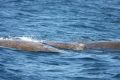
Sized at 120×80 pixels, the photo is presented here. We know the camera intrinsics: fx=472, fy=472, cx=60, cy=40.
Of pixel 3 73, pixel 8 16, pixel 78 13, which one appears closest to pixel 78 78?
pixel 3 73

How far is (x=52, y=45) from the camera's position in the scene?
1733 cm

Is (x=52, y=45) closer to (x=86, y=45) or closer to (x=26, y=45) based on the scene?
(x=26, y=45)

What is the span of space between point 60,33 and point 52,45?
12.9 feet

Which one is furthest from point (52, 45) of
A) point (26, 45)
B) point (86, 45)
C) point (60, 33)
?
point (60, 33)

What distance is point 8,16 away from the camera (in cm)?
2464

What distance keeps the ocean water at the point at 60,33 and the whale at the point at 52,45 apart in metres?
0.40

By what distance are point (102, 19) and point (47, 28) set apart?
13.3 ft

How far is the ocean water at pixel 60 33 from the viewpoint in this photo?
44.9ft

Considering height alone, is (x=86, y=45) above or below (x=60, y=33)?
above

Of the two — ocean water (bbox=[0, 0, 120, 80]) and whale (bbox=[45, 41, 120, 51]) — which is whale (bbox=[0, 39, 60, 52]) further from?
whale (bbox=[45, 41, 120, 51])

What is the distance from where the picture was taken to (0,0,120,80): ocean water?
13680 millimetres

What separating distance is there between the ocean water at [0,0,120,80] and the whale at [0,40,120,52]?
1.33 ft

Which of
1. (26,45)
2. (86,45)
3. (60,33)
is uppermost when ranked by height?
(26,45)

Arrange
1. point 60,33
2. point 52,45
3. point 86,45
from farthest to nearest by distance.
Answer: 1. point 60,33
2. point 86,45
3. point 52,45
